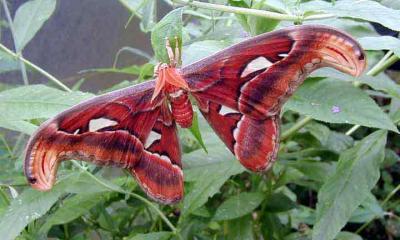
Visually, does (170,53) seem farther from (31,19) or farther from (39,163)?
(31,19)

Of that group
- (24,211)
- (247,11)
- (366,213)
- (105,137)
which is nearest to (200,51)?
(247,11)

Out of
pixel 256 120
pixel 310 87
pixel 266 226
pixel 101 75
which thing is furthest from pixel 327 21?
pixel 101 75

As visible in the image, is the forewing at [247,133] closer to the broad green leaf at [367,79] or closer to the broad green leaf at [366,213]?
the broad green leaf at [367,79]

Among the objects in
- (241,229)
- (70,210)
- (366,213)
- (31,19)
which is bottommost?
(366,213)

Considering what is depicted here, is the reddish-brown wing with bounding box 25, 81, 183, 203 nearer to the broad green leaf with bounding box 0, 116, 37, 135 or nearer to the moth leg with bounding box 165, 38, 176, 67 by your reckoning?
the moth leg with bounding box 165, 38, 176, 67

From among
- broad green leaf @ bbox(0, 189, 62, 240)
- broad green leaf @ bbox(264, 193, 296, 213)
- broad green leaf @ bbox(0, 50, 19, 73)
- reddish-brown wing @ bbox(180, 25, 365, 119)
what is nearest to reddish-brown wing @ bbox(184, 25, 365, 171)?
reddish-brown wing @ bbox(180, 25, 365, 119)
